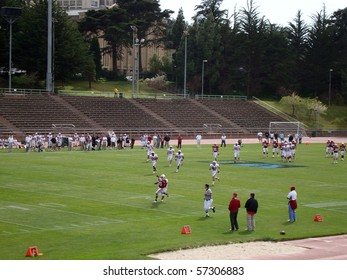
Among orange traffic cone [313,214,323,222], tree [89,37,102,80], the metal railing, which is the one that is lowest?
orange traffic cone [313,214,323,222]

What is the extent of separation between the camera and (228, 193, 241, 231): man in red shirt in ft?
84.3

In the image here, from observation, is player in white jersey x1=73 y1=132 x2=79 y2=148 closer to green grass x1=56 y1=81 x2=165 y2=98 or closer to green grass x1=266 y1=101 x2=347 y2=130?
green grass x1=56 y1=81 x2=165 y2=98

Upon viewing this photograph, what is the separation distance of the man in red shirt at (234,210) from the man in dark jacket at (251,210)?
36 cm

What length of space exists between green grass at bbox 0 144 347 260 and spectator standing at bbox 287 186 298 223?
0.30 meters

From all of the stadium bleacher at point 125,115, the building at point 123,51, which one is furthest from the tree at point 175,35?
the stadium bleacher at point 125,115

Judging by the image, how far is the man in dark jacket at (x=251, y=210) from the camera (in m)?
25.5

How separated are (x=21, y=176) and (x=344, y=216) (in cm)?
1931

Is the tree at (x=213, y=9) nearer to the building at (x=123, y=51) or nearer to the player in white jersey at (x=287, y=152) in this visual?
the building at (x=123, y=51)

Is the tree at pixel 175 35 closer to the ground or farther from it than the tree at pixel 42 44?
farther from it

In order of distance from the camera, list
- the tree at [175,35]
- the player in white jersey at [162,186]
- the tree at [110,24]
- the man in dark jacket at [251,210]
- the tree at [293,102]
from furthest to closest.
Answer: the tree at [175,35]
the tree at [110,24]
the tree at [293,102]
the player in white jersey at [162,186]
the man in dark jacket at [251,210]

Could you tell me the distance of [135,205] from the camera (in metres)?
31.3

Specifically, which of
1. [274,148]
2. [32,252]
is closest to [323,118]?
[274,148]

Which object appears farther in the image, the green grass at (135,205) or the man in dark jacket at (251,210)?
the man in dark jacket at (251,210)

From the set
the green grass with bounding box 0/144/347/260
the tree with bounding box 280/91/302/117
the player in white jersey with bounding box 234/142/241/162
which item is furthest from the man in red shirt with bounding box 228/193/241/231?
the tree with bounding box 280/91/302/117
